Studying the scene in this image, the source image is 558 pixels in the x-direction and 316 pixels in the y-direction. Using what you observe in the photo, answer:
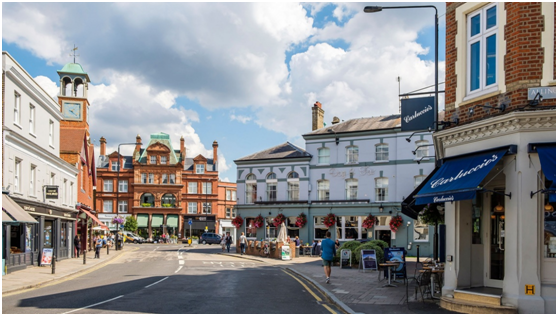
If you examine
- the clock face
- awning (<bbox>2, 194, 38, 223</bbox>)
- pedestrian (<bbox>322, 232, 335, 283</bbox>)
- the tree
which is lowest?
the tree

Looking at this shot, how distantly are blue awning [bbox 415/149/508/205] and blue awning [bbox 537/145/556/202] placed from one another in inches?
30.9

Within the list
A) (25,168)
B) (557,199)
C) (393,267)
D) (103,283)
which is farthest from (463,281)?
(25,168)

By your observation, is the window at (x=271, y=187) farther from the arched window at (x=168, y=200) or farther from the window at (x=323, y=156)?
the arched window at (x=168, y=200)

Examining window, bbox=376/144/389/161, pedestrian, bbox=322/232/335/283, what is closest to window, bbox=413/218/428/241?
window, bbox=376/144/389/161

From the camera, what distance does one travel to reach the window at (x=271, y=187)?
48.8 meters

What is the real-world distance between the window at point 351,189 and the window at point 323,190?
5.63ft

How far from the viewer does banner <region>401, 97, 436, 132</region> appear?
616 inches

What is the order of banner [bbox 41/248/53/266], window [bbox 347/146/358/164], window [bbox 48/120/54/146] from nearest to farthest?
banner [bbox 41/248/53/266], window [bbox 48/120/54/146], window [bbox 347/146/358/164]

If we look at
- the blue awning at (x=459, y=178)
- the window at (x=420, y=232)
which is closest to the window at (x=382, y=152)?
the window at (x=420, y=232)

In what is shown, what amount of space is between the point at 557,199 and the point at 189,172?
73.4 metres

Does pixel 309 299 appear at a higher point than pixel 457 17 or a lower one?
lower

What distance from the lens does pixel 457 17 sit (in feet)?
46.3

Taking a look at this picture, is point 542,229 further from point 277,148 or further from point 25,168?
point 277,148

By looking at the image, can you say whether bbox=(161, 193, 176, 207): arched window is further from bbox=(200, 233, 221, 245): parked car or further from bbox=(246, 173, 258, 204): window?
bbox=(246, 173, 258, 204): window
